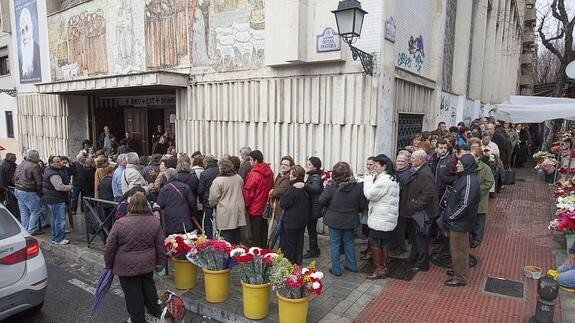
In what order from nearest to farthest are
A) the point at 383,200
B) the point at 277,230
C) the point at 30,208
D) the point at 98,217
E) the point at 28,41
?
the point at 383,200, the point at 277,230, the point at 98,217, the point at 30,208, the point at 28,41

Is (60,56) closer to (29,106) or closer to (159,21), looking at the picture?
(29,106)

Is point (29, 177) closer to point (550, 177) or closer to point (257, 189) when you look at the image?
point (257, 189)

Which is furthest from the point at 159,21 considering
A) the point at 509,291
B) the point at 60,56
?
the point at 509,291

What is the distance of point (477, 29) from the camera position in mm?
15992

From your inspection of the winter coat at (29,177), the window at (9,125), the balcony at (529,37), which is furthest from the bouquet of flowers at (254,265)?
the balcony at (529,37)

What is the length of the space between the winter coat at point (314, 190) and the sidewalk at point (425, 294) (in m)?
0.90

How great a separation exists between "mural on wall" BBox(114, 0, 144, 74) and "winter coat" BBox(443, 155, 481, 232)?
9264 millimetres

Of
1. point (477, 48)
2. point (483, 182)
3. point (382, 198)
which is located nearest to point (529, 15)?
point (477, 48)

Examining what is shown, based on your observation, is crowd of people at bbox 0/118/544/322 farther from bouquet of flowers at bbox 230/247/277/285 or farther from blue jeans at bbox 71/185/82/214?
blue jeans at bbox 71/185/82/214

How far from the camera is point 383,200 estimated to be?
5.10m

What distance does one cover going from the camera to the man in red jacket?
590cm

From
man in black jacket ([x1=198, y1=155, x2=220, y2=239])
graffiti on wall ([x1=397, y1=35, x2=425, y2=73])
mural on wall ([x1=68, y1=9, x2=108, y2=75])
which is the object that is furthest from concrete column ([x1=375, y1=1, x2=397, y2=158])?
mural on wall ([x1=68, y1=9, x2=108, y2=75])

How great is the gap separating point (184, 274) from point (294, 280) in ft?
6.29

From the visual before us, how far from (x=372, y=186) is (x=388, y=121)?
2.59 m
